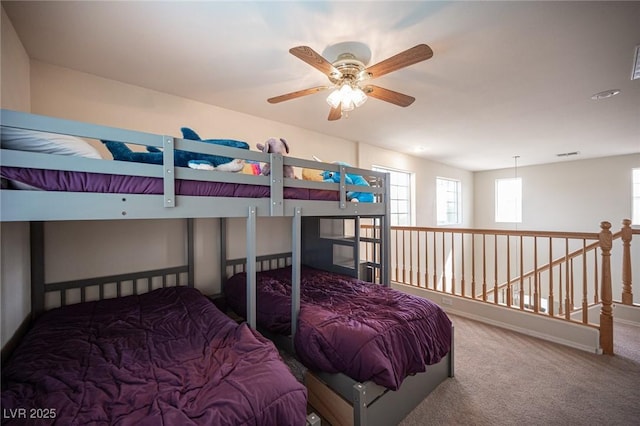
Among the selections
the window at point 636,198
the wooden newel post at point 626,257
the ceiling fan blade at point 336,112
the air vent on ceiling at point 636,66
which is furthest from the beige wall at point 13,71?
the window at point 636,198

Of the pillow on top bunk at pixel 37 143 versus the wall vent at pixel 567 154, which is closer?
the pillow on top bunk at pixel 37 143

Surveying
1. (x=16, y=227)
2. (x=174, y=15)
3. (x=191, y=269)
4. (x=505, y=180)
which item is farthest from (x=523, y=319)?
(x=505, y=180)

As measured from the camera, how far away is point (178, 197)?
48.6 inches

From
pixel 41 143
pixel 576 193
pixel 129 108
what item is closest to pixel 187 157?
pixel 41 143

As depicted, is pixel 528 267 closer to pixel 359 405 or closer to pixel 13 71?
pixel 359 405

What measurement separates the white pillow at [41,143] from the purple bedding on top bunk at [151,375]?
904mm

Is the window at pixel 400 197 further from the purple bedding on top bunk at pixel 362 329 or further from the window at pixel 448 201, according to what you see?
the purple bedding on top bunk at pixel 362 329

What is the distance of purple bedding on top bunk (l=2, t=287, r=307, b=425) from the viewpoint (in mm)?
877

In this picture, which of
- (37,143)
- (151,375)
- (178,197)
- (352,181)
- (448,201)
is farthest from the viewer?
(448,201)

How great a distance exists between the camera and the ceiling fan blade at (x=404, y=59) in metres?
1.36

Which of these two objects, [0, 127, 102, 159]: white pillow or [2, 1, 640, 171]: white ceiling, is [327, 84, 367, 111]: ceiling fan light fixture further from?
[0, 127, 102, 159]: white pillow

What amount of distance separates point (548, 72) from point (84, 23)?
10.7ft

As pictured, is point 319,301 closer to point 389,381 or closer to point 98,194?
point 389,381

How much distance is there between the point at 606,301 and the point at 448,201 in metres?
3.99
